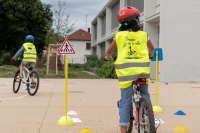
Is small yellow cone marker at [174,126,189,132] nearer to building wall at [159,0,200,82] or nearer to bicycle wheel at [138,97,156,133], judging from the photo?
bicycle wheel at [138,97,156,133]

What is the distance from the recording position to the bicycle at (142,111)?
3969 mm

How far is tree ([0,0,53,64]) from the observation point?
37750mm

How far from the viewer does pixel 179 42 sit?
18.7 meters

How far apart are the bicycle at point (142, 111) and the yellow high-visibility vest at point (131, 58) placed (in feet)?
0.39

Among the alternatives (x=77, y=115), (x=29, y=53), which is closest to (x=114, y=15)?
(x=29, y=53)

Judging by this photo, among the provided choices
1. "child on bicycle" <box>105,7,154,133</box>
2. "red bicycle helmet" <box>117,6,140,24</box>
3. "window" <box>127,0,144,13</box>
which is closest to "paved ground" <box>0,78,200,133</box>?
"child on bicycle" <box>105,7,154,133</box>

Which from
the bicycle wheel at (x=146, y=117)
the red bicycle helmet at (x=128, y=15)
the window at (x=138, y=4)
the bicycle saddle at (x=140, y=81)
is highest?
the window at (x=138, y=4)

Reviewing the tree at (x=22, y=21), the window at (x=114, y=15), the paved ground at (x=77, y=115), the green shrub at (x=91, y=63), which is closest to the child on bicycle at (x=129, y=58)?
the paved ground at (x=77, y=115)

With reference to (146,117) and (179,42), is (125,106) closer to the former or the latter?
(146,117)

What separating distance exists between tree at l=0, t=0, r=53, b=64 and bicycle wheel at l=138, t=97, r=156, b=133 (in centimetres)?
3474

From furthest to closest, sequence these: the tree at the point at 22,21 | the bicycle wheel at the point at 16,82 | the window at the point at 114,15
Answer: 1. the tree at the point at 22,21
2. the window at the point at 114,15
3. the bicycle wheel at the point at 16,82

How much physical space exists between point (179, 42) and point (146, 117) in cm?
1522

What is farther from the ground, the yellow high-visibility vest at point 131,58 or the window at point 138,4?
the window at point 138,4

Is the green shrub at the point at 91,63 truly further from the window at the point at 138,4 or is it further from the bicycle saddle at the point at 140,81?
the bicycle saddle at the point at 140,81
